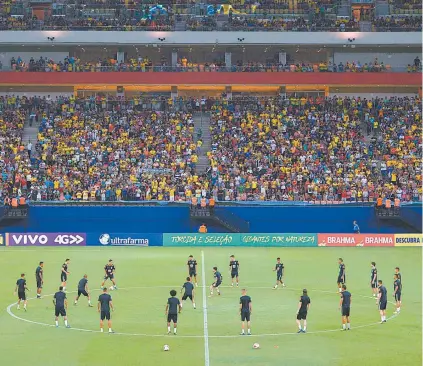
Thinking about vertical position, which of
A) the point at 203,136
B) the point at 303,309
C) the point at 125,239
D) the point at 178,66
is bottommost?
the point at 125,239

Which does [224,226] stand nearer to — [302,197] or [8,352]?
[302,197]

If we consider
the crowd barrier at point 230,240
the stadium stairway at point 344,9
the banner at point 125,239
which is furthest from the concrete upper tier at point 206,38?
the crowd barrier at point 230,240

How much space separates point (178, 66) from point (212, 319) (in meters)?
48.4

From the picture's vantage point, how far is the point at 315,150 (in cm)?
7125

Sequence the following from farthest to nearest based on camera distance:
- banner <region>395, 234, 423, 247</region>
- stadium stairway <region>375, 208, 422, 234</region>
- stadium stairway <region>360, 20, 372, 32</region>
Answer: stadium stairway <region>360, 20, 372, 32</region> → stadium stairway <region>375, 208, 422, 234</region> → banner <region>395, 234, 423, 247</region>

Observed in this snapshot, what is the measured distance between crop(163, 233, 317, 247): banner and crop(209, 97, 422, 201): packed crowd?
14.2 ft

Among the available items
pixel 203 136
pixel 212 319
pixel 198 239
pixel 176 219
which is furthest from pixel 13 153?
pixel 212 319

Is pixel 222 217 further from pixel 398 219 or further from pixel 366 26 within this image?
pixel 366 26

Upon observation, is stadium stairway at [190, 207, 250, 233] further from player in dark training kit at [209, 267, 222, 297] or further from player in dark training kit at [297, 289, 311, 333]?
player in dark training kit at [297, 289, 311, 333]

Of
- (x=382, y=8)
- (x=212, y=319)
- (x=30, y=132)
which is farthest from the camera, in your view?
(x=382, y=8)

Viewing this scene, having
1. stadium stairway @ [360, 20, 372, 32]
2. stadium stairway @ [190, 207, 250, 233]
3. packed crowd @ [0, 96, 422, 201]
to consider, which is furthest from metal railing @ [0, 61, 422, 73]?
stadium stairway @ [190, 207, 250, 233]

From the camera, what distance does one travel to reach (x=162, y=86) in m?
83.6

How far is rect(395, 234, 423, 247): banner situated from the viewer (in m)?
60.7

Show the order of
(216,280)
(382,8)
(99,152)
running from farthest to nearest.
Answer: (382,8), (99,152), (216,280)
